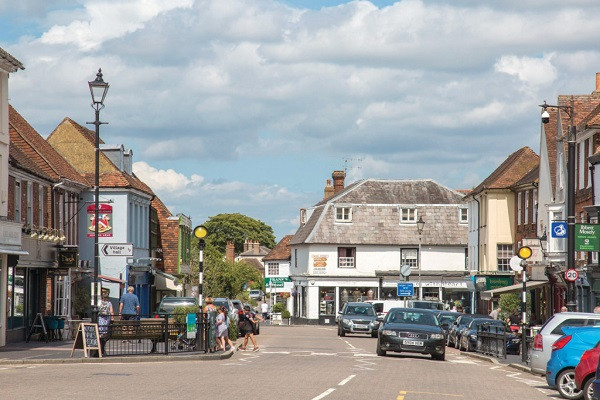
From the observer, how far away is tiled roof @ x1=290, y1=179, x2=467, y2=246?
293ft

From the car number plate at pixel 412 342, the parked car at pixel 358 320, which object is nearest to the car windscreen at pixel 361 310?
the parked car at pixel 358 320

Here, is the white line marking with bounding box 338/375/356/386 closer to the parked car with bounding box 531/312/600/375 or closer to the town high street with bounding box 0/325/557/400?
the town high street with bounding box 0/325/557/400

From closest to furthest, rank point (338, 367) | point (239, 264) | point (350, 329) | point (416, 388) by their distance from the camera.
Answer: point (416, 388)
point (338, 367)
point (350, 329)
point (239, 264)

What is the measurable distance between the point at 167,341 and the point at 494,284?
121 ft

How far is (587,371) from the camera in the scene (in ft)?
64.5

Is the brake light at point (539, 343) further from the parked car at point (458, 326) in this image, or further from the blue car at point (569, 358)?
the parked car at point (458, 326)

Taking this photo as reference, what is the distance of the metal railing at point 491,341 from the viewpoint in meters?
36.6

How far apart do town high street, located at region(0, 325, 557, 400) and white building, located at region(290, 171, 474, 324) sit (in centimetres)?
5398

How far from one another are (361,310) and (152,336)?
82.3ft

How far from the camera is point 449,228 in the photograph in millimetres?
90000

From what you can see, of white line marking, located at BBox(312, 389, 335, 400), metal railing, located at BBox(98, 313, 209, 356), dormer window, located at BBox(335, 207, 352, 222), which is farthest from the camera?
dormer window, located at BBox(335, 207, 352, 222)

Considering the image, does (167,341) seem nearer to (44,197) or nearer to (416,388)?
(416,388)

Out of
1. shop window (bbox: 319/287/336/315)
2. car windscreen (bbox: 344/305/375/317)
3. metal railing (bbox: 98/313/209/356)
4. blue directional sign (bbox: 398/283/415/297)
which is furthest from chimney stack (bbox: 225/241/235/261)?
metal railing (bbox: 98/313/209/356)

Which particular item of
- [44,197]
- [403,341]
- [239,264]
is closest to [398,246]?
[239,264]
